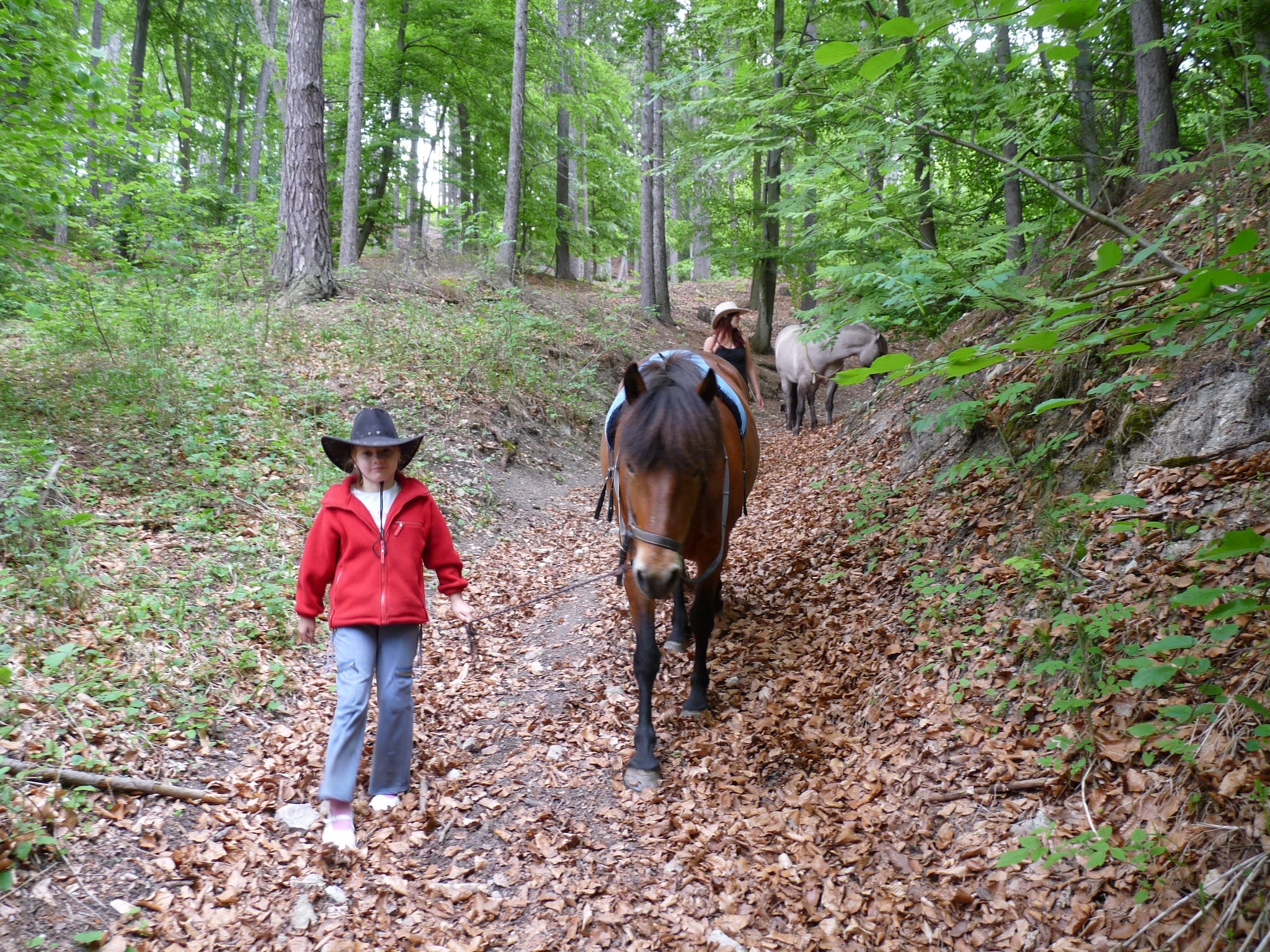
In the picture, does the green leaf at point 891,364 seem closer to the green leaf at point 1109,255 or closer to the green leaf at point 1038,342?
the green leaf at point 1038,342

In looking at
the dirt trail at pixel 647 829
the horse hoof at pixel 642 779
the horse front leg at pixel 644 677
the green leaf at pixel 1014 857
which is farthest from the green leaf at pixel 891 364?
the horse hoof at pixel 642 779

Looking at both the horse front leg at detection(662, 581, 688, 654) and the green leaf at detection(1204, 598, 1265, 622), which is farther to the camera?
the horse front leg at detection(662, 581, 688, 654)

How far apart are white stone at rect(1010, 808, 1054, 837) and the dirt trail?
5 cm

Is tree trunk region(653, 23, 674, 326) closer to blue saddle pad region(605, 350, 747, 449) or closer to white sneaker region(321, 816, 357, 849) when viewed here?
blue saddle pad region(605, 350, 747, 449)

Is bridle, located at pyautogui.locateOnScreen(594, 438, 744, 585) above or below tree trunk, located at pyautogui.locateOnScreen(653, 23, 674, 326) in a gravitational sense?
below

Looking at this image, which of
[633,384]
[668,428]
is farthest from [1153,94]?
[668,428]

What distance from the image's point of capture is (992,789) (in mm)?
3041

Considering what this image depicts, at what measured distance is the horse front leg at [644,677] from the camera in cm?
382

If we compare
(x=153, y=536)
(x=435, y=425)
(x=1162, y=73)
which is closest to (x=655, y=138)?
(x=435, y=425)

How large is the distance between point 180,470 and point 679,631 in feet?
16.1

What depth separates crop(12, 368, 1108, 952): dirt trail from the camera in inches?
109

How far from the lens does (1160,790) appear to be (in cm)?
256

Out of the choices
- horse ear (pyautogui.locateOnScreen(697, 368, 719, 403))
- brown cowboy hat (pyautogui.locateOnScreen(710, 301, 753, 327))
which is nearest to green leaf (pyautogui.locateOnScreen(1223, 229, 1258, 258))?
horse ear (pyautogui.locateOnScreen(697, 368, 719, 403))

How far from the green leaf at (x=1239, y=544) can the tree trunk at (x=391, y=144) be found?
1889 centimetres
